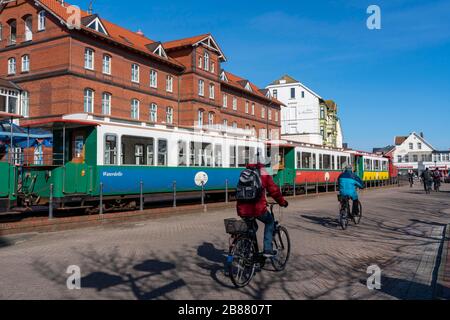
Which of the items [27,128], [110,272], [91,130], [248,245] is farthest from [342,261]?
[27,128]

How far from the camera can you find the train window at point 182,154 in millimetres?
16797

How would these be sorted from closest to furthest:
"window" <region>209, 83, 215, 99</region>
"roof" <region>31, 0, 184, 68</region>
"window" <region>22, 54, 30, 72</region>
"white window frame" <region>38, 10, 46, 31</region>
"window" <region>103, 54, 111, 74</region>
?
"roof" <region>31, 0, 184, 68</region>, "white window frame" <region>38, 10, 46, 31</region>, "window" <region>22, 54, 30, 72</region>, "window" <region>103, 54, 111, 74</region>, "window" <region>209, 83, 215, 99</region>

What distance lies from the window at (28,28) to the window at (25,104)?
4574 mm

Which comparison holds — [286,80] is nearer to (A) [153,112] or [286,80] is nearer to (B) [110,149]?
(A) [153,112]

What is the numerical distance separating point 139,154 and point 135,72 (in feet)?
76.0

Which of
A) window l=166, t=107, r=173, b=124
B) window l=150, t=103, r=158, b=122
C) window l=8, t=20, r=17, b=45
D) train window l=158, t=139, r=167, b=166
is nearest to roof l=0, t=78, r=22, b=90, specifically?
window l=8, t=20, r=17, b=45

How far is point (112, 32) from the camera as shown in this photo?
37188 millimetres

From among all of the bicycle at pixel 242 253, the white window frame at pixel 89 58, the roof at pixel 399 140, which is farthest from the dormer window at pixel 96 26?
the roof at pixel 399 140

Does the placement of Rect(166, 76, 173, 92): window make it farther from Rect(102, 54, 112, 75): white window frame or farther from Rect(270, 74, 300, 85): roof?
Rect(270, 74, 300, 85): roof

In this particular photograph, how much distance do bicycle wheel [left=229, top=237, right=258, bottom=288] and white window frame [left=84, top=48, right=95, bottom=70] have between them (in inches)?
1129

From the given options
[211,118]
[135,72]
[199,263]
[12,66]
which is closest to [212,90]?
[211,118]

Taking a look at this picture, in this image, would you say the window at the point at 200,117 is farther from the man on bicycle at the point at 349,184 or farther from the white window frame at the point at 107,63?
the man on bicycle at the point at 349,184

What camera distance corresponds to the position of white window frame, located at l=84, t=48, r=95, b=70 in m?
31.3
